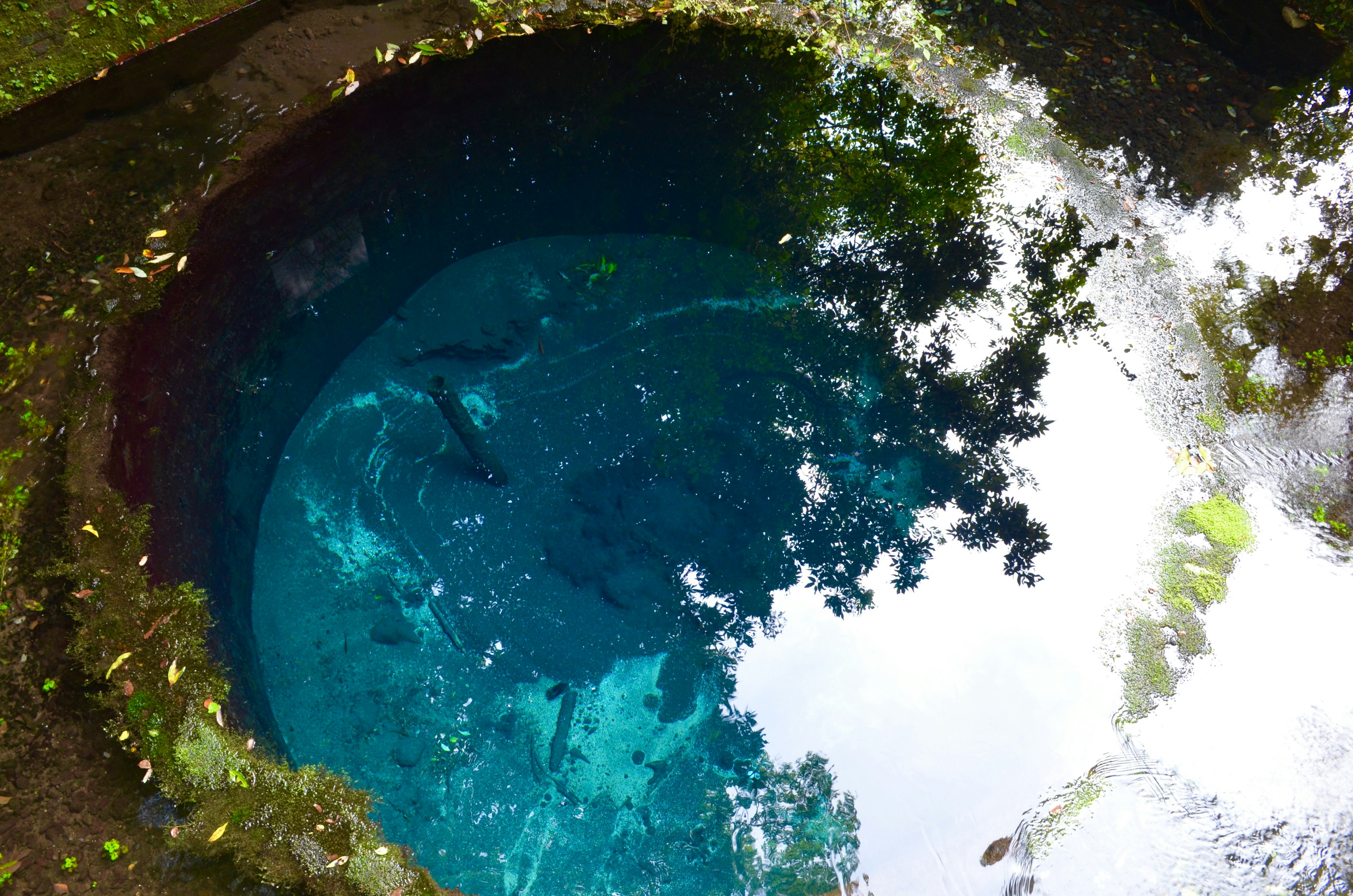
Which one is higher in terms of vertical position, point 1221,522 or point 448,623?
point 1221,522

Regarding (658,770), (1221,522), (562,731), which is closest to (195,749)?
(562,731)

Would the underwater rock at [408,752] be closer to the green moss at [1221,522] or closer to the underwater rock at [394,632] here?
the underwater rock at [394,632]

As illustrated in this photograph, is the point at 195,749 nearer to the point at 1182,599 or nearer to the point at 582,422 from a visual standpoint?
the point at 582,422

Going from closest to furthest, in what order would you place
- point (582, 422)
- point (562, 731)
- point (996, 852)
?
1. point (996, 852)
2. point (562, 731)
3. point (582, 422)

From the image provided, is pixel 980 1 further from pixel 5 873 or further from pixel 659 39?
pixel 5 873

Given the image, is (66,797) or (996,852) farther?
(996,852)

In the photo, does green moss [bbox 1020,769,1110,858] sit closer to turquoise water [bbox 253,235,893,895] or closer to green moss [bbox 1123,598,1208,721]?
green moss [bbox 1123,598,1208,721]
